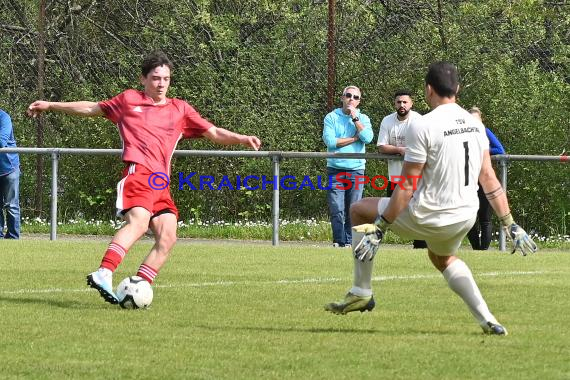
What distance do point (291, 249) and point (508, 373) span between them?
1041cm

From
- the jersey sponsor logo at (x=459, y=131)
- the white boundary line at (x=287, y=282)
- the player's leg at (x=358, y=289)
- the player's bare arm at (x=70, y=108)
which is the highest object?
the player's bare arm at (x=70, y=108)

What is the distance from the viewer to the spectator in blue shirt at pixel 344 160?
60.1 ft

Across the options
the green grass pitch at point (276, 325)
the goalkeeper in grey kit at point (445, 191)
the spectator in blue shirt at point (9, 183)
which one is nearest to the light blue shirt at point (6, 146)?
the spectator in blue shirt at point (9, 183)

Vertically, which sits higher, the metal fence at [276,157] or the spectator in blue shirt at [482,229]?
the metal fence at [276,157]

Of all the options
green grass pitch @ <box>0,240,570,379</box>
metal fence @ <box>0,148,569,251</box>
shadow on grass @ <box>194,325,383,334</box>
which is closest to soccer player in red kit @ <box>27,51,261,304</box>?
green grass pitch @ <box>0,240,570,379</box>

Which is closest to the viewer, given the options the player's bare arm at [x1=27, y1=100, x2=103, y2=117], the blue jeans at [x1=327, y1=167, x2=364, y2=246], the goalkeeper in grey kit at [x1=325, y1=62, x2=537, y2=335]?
the goalkeeper in grey kit at [x1=325, y1=62, x2=537, y2=335]

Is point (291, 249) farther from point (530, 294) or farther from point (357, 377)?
point (357, 377)

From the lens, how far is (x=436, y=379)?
23.6 feet

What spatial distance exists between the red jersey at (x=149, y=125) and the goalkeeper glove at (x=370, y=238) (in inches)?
104

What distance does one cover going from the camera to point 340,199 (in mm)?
18312

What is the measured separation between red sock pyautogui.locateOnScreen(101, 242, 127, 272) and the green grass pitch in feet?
1.01

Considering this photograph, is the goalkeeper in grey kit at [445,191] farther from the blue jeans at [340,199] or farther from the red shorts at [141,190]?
the blue jeans at [340,199]

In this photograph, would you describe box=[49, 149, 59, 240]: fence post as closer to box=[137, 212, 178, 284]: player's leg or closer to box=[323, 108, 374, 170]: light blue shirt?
box=[323, 108, 374, 170]: light blue shirt

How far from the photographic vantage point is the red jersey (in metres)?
11.2
